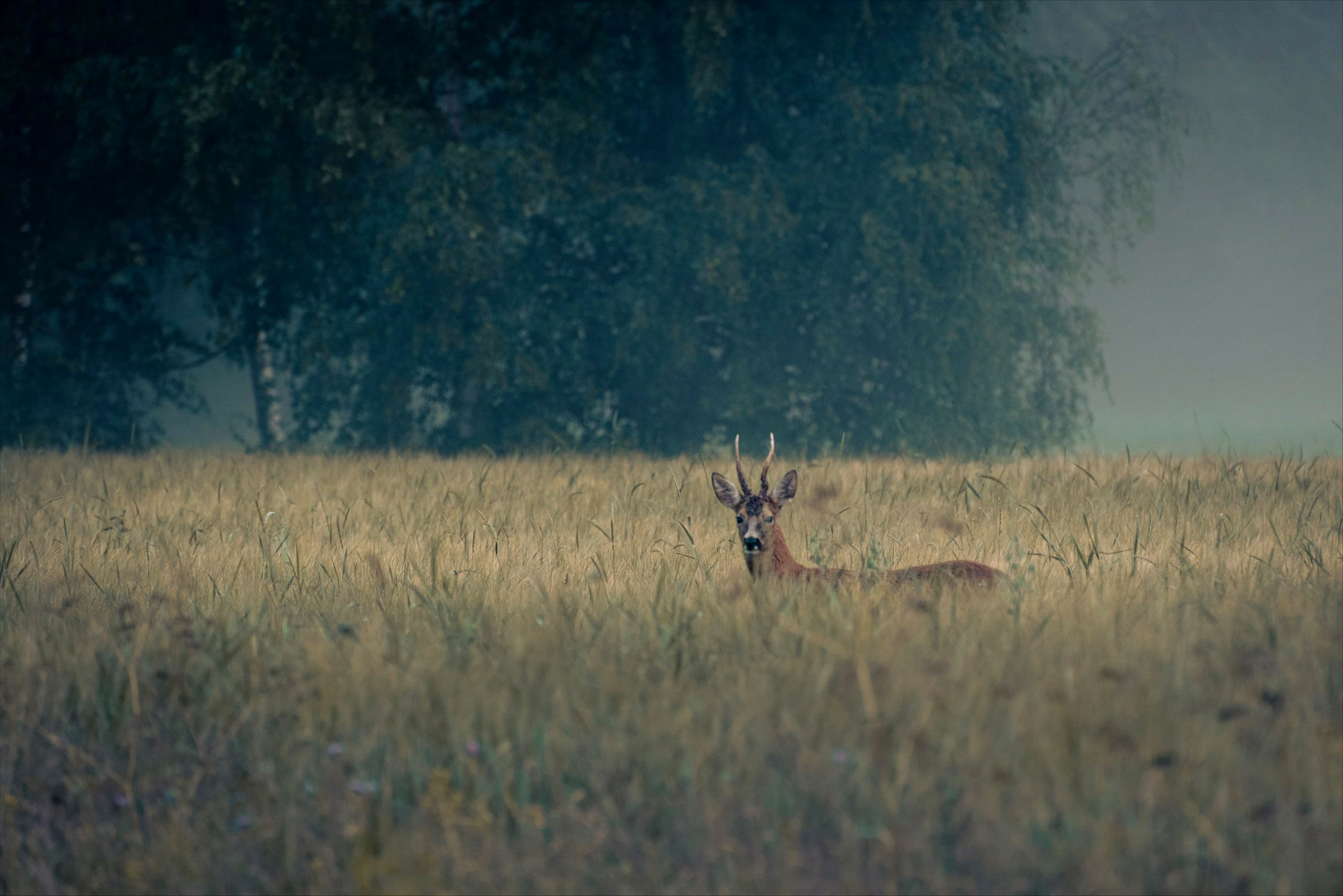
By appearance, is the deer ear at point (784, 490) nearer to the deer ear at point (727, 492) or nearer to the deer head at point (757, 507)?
the deer head at point (757, 507)

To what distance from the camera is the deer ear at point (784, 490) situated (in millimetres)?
6078

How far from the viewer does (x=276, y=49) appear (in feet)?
46.8

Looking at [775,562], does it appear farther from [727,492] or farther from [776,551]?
[727,492]

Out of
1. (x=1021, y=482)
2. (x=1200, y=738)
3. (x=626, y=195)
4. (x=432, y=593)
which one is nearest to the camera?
(x=1200, y=738)

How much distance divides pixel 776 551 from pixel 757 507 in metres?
0.24

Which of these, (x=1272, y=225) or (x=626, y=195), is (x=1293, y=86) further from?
(x=626, y=195)

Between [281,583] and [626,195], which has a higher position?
[626,195]

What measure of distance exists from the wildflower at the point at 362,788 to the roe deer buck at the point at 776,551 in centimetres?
253

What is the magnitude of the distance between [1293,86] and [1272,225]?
20256 mm

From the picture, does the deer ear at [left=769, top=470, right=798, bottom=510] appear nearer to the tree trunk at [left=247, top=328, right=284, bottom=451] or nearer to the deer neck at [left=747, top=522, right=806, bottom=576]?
the deer neck at [left=747, top=522, right=806, bottom=576]

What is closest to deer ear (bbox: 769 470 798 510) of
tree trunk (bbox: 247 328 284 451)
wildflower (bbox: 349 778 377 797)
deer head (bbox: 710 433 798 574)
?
deer head (bbox: 710 433 798 574)

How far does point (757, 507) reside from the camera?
19.6 feet

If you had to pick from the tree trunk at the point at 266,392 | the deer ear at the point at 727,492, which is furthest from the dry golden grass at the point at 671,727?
the tree trunk at the point at 266,392

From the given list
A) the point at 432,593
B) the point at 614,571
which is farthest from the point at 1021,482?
the point at 432,593
